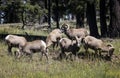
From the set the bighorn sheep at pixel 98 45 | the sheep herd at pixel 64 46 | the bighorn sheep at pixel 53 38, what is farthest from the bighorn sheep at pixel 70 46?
the bighorn sheep at pixel 53 38

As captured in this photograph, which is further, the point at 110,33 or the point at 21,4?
the point at 21,4

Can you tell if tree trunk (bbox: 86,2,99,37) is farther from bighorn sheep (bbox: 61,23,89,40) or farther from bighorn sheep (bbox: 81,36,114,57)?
bighorn sheep (bbox: 81,36,114,57)

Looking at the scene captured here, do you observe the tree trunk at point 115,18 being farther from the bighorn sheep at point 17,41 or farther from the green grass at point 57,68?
the bighorn sheep at point 17,41

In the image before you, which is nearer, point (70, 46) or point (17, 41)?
point (70, 46)

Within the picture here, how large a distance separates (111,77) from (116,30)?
955 cm

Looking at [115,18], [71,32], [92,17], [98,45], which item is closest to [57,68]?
[98,45]

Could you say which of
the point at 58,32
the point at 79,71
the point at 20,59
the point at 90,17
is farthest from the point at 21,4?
the point at 79,71

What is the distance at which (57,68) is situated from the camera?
11766 millimetres

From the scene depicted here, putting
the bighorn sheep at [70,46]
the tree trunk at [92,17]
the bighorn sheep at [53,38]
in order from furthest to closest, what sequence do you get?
the tree trunk at [92,17] → the bighorn sheep at [53,38] → the bighorn sheep at [70,46]

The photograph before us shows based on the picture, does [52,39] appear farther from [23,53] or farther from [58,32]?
[23,53]

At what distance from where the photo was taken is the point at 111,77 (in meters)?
10.1

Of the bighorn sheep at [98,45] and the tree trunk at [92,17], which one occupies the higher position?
the bighorn sheep at [98,45]

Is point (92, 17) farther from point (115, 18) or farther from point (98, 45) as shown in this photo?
point (98, 45)

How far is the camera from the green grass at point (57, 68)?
10.4 metres
